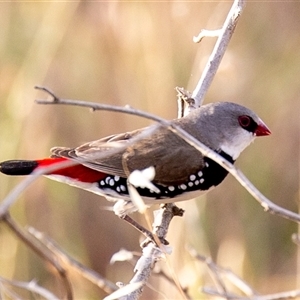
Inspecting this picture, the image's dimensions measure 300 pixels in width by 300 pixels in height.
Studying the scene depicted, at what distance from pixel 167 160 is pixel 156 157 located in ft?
0.17

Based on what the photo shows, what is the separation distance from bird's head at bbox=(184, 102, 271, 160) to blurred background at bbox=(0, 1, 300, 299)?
91 centimetres

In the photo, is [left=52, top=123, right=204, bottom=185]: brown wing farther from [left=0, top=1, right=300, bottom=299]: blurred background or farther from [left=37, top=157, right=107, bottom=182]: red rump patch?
[left=0, top=1, right=300, bottom=299]: blurred background

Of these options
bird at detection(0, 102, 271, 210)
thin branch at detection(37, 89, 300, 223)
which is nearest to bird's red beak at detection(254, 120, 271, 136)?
bird at detection(0, 102, 271, 210)

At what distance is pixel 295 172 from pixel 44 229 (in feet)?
5.76

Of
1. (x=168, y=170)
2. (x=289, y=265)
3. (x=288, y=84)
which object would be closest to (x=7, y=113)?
(x=168, y=170)

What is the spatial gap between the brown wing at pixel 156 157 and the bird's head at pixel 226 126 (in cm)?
14

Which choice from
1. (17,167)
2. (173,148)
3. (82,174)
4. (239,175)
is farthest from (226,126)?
(239,175)

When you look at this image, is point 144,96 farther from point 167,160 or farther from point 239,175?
point 239,175

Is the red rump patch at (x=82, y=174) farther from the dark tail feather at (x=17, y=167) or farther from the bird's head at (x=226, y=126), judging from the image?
the bird's head at (x=226, y=126)

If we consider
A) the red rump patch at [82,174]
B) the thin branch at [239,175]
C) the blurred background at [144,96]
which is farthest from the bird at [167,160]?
the thin branch at [239,175]

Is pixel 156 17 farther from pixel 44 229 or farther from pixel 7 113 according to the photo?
pixel 44 229

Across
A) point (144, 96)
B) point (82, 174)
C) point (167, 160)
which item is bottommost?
point (82, 174)

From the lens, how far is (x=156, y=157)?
306 cm

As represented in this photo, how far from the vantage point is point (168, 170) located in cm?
304
